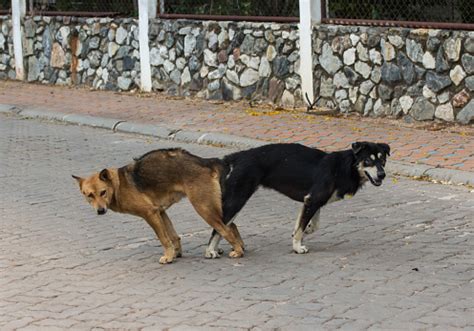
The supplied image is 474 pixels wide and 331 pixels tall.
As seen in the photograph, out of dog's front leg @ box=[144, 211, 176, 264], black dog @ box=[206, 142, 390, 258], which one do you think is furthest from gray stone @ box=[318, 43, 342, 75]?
dog's front leg @ box=[144, 211, 176, 264]

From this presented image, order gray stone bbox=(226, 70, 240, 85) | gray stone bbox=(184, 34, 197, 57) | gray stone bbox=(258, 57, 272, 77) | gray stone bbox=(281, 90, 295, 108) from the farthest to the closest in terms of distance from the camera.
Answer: gray stone bbox=(184, 34, 197, 57) → gray stone bbox=(226, 70, 240, 85) → gray stone bbox=(258, 57, 272, 77) → gray stone bbox=(281, 90, 295, 108)

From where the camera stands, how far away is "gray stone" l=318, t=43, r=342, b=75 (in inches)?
576

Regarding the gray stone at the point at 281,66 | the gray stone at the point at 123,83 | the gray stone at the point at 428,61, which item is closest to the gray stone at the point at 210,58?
the gray stone at the point at 281,66

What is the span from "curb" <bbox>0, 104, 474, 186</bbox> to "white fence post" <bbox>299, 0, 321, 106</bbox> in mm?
2147

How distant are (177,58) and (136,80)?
111 cm

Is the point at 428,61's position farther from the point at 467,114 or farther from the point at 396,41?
the point at 467,114

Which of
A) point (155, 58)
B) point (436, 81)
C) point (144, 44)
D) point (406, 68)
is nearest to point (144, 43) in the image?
point (144, 44)

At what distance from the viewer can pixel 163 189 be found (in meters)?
7.85

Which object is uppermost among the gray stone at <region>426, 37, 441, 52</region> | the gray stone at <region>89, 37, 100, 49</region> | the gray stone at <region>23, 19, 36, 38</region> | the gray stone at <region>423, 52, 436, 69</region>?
the gray stone at <region>23, 19, 36, 38</region>

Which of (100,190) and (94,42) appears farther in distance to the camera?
(94,42)

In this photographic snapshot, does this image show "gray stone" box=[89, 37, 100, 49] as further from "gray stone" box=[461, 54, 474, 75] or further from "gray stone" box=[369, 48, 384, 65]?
"gray stone" box=[461, 54, 474, 75]

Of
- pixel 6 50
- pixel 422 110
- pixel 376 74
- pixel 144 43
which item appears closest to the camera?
pixel 422 110

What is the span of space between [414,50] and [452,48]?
0.62 m

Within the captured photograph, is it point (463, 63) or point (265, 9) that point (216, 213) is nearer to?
point (463, 63)
